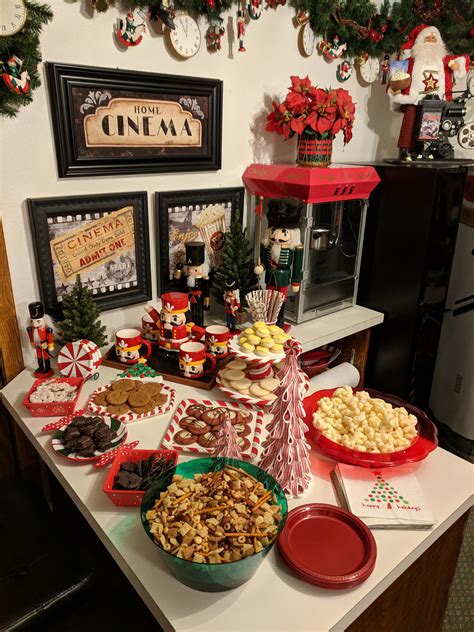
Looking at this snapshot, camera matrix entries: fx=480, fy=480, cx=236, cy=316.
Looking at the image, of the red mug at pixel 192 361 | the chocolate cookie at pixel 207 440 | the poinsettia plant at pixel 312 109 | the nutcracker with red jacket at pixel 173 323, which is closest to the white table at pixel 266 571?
the chocolate cookie at pixel 207 440

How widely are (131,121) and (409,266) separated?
49.8 inches

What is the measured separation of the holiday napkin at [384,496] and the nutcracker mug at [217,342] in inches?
24.2

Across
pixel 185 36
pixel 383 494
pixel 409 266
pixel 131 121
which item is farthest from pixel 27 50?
pixel 409 266

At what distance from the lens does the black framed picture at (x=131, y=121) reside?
1467 millimetres

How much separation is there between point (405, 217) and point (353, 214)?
0.71 ft

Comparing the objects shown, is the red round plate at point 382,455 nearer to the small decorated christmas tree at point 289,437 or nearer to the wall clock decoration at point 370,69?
the small decorated christmas tree at point 289,437

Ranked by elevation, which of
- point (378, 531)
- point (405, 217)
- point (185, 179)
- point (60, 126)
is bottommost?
point (378, 531)

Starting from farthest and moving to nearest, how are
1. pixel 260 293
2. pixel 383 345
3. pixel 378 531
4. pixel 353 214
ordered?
pixel 383 345 < pixel 353 214 < pixel 260 293 < pixel 378 531

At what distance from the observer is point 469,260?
88.6 inches

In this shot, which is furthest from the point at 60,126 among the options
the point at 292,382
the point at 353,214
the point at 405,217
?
the point at 405,217

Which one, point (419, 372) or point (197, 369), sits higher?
point (197, 369)

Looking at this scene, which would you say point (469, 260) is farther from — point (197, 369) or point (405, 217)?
point (197, 369)

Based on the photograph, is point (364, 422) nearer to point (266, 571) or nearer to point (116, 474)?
point (266, 571)

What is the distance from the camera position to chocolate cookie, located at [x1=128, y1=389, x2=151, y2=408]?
1.33 m
